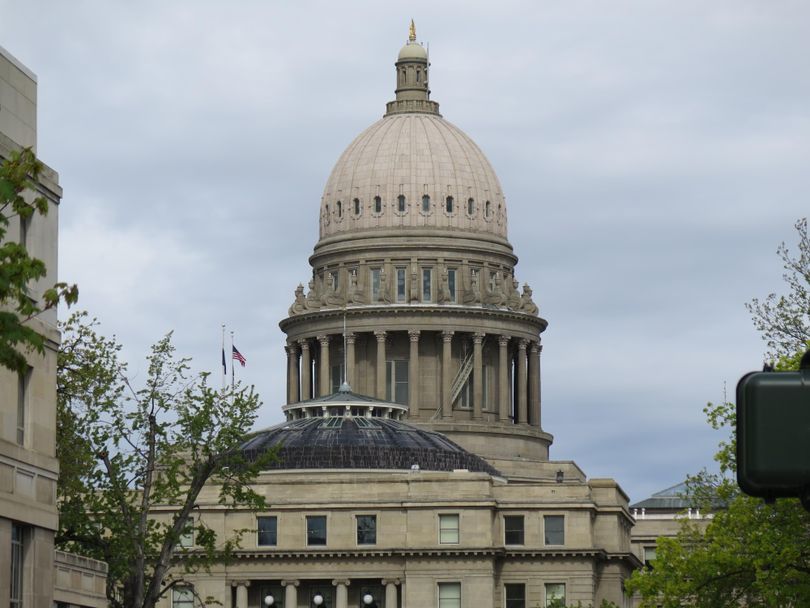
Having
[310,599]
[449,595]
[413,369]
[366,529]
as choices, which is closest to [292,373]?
[413,369]

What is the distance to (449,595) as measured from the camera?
5827 inches

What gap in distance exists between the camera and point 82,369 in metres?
80.7

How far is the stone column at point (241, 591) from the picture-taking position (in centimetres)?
14725

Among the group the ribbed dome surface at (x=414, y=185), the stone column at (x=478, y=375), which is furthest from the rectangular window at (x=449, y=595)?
the ribbed dome surface at (x=414, y=185)

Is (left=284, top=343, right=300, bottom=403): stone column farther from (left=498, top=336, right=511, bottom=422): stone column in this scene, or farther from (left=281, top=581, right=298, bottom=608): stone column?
(left=281, top=581, right=298, bottom=608): stone column

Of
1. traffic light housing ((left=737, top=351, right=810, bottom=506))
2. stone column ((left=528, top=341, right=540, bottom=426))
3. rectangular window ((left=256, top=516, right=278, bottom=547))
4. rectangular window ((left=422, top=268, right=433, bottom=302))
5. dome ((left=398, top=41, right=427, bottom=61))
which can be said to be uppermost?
dome ((left=398, top=41, right=427, bottom=61))

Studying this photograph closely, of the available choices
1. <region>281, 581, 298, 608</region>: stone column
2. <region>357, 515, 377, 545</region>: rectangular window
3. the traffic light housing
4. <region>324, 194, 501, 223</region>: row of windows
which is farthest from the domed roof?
the traffic light housing

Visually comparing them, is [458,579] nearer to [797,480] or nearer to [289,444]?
[289,444]

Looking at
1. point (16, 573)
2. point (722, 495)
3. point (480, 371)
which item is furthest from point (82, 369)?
point (480, 371)

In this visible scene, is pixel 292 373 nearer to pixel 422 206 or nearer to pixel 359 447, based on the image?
pixel 422 206

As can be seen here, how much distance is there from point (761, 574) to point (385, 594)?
285ft

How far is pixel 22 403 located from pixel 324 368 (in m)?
137

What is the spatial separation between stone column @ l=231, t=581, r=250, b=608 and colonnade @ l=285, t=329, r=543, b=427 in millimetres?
37241

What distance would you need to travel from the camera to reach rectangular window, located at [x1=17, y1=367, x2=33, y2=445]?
163ft
